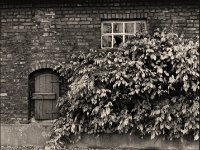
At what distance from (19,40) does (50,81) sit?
1275 millimetres

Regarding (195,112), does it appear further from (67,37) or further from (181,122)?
(67,37)

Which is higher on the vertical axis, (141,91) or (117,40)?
(117,40)

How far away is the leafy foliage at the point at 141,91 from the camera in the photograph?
741cm

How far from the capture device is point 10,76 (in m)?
8.70

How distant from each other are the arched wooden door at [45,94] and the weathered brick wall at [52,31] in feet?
0.77

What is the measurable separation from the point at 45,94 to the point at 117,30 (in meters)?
2.40

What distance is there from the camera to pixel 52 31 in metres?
8.66

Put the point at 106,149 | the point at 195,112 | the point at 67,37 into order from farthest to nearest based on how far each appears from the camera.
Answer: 1. the point at 67,37
2. the point at 106,149
3. the point at 195,112

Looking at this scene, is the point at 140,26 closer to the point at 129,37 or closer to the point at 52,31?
the point at 129,37

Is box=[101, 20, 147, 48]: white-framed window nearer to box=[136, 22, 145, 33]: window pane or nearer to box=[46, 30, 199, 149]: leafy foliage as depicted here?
box=[136, 22, 145, 33]: window pane

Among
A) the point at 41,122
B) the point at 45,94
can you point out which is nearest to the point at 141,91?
the point at 45,94

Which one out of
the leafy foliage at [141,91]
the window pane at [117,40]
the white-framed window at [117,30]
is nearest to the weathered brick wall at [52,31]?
the white-framed window at [117,30]

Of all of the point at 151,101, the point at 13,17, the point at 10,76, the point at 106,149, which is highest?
the point at 13,17

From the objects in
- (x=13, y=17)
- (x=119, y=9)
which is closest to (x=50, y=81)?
(x=13, y=17)
